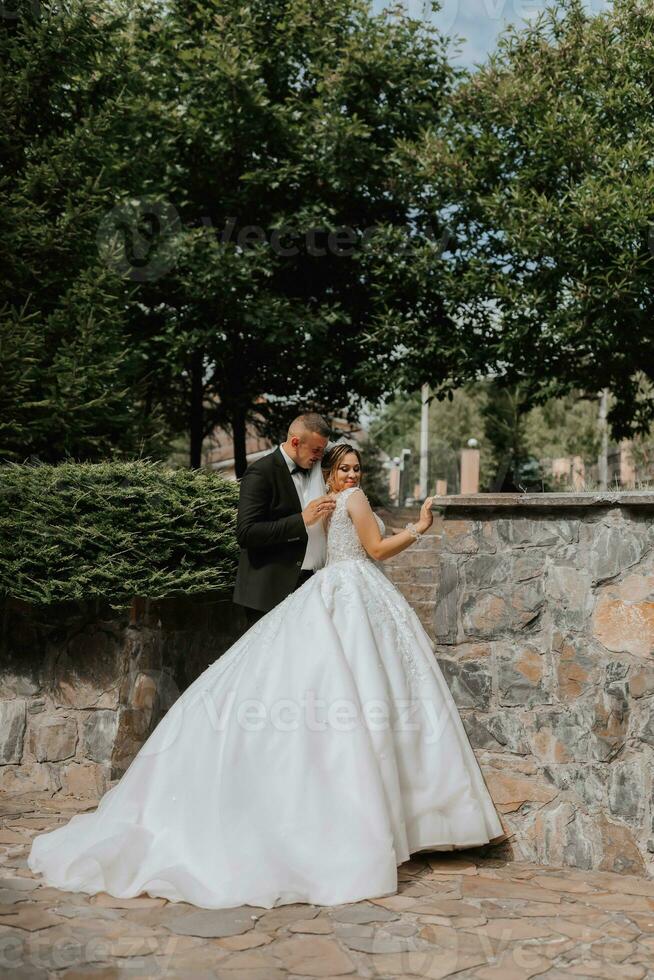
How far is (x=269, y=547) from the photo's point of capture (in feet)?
17.3

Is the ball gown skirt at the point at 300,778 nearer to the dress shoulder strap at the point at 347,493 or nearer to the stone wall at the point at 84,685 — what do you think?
the dress shoulder strap at the point at 347,493

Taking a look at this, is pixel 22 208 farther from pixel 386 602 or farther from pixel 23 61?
pixel 386 602

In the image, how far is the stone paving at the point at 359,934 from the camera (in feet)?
11.2

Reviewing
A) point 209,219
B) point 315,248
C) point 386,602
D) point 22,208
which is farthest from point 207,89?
point 386,602

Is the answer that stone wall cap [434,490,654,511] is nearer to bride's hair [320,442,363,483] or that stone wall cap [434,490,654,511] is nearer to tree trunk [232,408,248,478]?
bride's hair [320,442,363,483]

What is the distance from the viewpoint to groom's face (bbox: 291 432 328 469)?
511 centimetres

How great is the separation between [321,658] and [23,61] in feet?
22.6

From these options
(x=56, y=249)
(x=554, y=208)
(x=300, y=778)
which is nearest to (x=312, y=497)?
(x=300, y=778)

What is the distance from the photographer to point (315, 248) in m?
14.9

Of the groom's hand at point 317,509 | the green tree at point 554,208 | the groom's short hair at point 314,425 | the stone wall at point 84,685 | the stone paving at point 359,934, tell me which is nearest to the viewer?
the stone paving at point 359,934

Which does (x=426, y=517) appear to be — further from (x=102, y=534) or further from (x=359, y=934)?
(x=102, y=534)

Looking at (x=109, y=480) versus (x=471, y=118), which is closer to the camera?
(x=109, y=480)

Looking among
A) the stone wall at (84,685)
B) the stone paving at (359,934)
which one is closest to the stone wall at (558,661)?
the stone paving at (359,934)

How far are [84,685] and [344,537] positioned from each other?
2367mm
